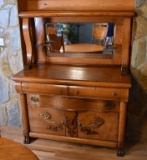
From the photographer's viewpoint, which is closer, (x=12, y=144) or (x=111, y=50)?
(x=12, y=144)

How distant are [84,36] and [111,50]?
0.34 m

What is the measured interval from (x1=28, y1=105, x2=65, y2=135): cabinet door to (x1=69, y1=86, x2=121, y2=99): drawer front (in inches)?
12.4

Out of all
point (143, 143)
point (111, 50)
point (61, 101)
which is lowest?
point (143, 143)

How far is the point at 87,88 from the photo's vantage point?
193 centimetres

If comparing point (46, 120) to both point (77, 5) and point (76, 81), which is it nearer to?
point (76, 81)

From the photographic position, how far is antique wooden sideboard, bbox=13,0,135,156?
6.42 feet

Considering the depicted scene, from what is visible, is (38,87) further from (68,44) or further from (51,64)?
(68,44)

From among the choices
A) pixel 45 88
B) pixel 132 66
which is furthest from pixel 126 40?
pixel 45 88

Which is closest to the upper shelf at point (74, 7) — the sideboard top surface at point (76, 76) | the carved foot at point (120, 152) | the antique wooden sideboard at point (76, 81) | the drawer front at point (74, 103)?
the antique wooden sideboard at point (76, 81)

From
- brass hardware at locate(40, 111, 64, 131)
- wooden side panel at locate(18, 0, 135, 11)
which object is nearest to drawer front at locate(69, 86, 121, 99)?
brass hardware at locate(40, 111, 64, 131)

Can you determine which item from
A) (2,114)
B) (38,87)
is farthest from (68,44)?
(2,114)

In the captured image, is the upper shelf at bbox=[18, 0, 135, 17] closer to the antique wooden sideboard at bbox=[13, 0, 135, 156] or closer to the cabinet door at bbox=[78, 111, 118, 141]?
the antique wooden sideboard at bbox=[13, 0, 135, 156]

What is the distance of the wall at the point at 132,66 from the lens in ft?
6.75

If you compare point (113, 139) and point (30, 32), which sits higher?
point (30, 32)
